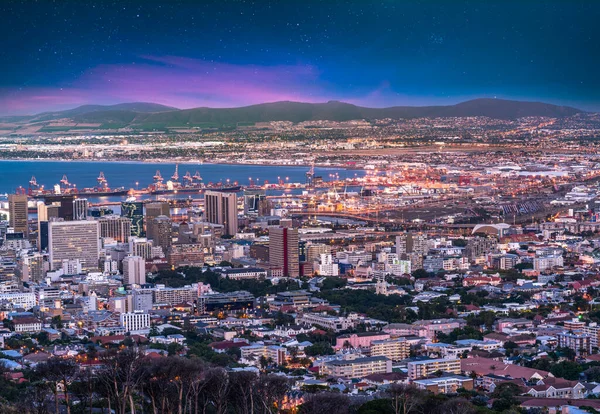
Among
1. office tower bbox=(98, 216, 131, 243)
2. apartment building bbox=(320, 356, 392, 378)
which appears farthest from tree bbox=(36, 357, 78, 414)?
office tower bbox=(98, 216, 131, 243)

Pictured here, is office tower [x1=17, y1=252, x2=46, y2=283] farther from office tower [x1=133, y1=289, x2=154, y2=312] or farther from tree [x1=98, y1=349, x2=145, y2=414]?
tree [x1=98, y1=349, x2=145, y2=414]

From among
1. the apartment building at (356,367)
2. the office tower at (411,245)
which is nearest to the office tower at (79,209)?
the office tower at (411,245)

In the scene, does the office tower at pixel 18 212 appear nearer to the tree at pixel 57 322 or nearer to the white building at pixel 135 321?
the tree at pixel 57 322

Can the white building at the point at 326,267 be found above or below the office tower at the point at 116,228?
below

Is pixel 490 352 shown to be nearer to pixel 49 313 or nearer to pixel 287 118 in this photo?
pixel 49 313

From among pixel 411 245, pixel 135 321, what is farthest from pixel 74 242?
pixel 135 321

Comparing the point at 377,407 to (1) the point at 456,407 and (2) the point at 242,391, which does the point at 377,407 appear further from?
(2) the point at 242,391
